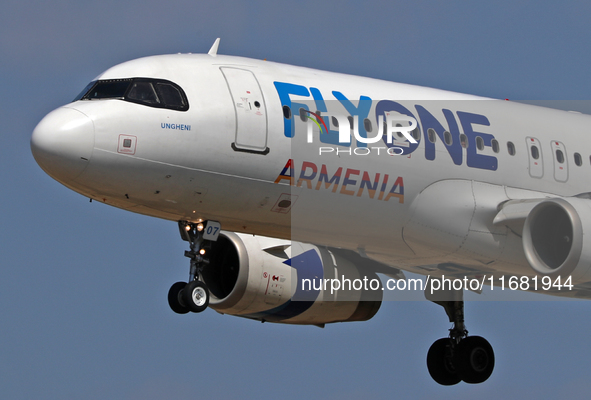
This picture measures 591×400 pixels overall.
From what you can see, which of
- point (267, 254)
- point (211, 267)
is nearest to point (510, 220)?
point (267, 254)

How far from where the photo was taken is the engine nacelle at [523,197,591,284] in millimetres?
17219

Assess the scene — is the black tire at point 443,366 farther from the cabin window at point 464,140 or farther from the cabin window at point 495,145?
the cabin window at point 464,140

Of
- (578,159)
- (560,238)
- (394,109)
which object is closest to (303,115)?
(394,109)

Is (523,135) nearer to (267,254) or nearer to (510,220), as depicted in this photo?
(510,220)

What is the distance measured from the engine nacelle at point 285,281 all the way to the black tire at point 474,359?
2379mm

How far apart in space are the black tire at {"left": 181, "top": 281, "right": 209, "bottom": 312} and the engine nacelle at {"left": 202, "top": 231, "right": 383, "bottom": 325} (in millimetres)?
3984

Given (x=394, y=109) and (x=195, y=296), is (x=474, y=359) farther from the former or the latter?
(x=195, y=296)

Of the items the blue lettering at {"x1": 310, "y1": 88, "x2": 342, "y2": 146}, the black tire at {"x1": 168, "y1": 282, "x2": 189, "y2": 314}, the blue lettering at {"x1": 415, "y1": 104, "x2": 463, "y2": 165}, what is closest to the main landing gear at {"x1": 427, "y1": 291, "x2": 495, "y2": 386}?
the blue lettering at {"x1": 415, "y1": 104, "x2": 463, "y2": 165}

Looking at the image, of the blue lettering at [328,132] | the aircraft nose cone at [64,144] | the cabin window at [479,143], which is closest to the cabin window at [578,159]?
the cabin window at [479,143]

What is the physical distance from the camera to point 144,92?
16594 mm

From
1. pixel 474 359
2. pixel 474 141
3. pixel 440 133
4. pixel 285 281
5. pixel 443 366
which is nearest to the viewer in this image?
pixel 440 133

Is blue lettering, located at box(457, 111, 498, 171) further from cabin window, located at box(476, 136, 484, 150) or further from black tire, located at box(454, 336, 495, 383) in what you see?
black tire, located at box(454, 336, 495, 383)

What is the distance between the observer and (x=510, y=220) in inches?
731

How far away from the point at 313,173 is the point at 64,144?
164 inches
